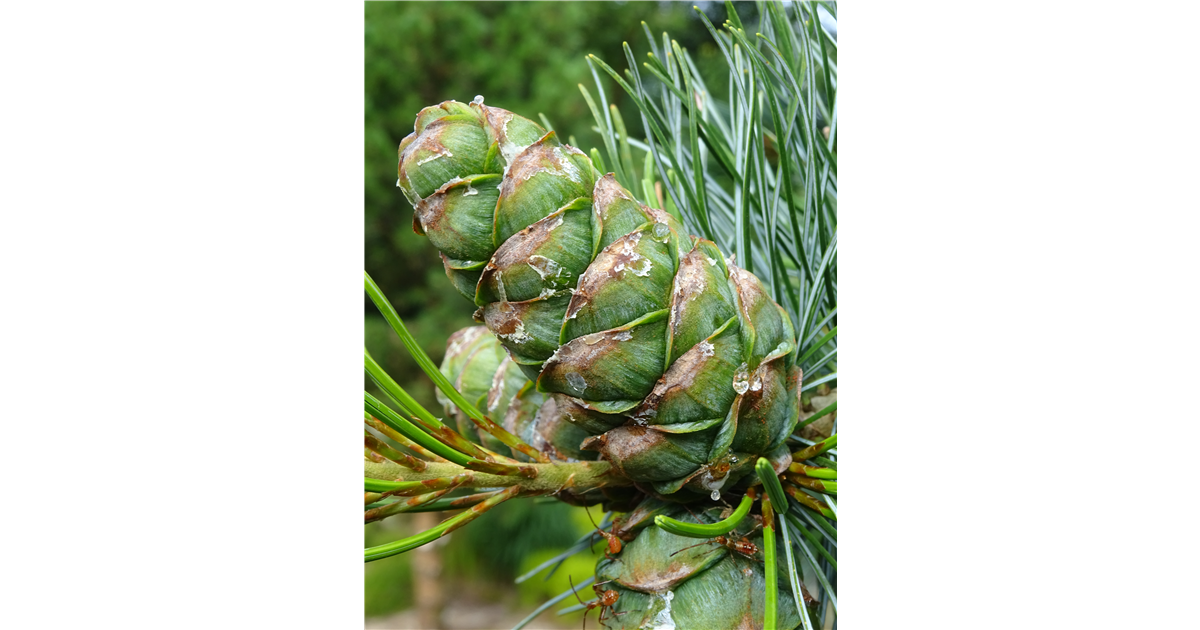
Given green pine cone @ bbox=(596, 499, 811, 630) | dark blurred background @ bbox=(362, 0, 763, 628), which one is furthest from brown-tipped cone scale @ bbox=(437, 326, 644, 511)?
dark blurred background @ bbox=(362, 0, 763, 628)

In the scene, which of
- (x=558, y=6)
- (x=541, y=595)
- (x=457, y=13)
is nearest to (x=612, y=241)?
(x=457, y=13)

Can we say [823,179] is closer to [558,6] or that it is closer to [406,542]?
[406,542]

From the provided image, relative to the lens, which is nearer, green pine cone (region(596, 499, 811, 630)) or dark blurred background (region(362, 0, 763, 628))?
green pine cone (region(596, 499, 811, 630))

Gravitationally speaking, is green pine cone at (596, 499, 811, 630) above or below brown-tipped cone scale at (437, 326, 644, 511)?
below

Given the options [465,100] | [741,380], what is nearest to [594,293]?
[741,380]

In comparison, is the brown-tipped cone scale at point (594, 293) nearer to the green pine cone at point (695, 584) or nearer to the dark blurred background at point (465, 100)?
the green pine cone at point (695, 584)

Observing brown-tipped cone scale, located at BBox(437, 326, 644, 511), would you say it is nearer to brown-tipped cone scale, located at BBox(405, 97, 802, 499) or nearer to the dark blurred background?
brown-tipped cone scale, located at BBox(405, 97, 802, 499)

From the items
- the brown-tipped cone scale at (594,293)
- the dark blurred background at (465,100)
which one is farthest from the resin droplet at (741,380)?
the dark blurred background at (465,100)
